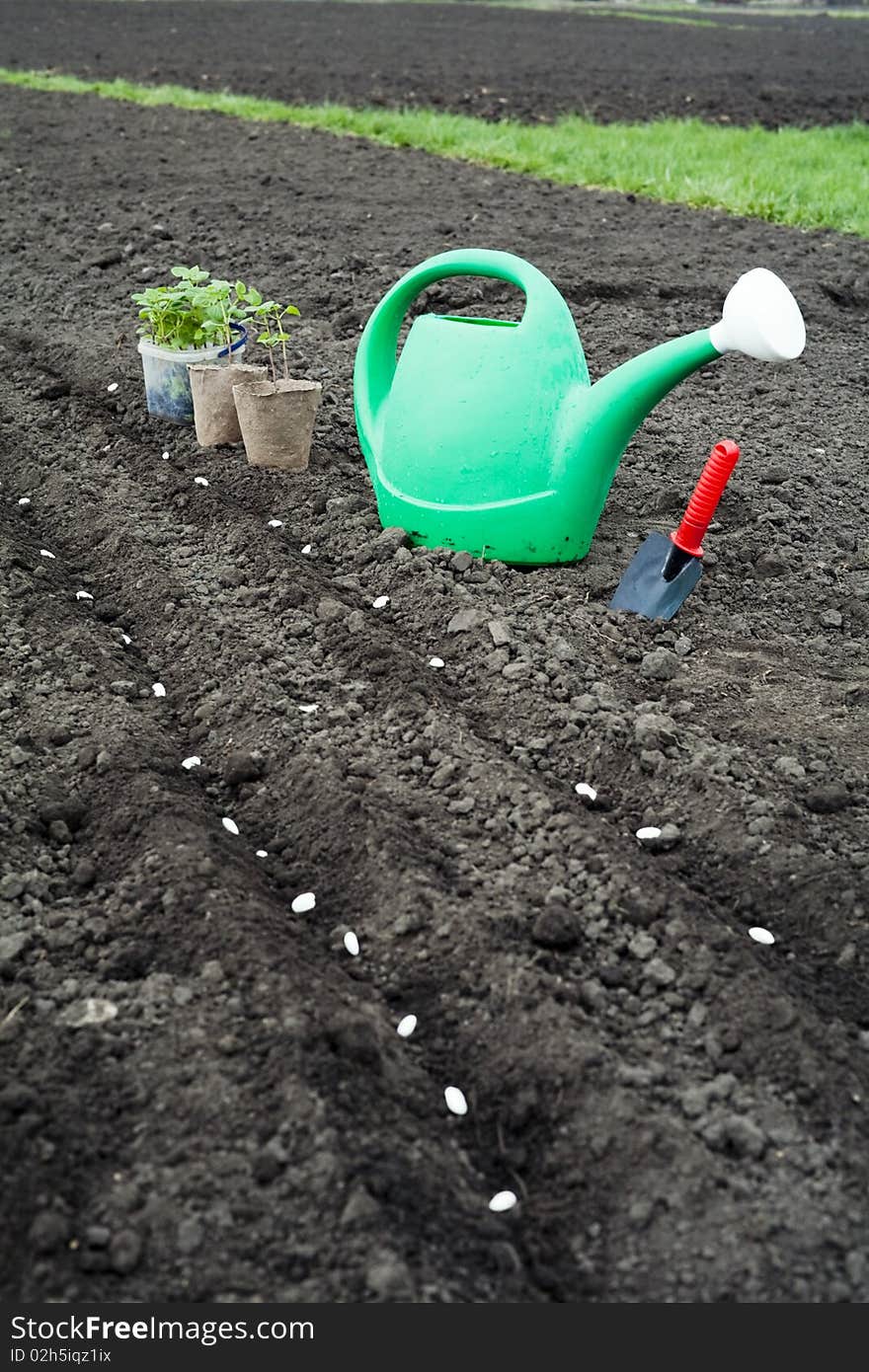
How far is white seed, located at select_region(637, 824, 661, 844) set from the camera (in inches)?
87.7

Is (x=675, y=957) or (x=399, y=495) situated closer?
(x=675, y=957)

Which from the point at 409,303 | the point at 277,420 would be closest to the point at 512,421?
the point at 409,303

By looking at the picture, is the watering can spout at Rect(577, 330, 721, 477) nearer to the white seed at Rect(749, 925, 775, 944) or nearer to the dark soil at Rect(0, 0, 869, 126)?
the white seed at Rect(749, 925, 775, 944)

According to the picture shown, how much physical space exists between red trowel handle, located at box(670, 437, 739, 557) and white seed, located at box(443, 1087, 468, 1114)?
4.77 feet

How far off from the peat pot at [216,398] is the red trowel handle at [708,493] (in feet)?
4.47

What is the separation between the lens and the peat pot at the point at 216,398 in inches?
137

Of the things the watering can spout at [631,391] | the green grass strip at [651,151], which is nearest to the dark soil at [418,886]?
the watering can spout at [631,391]

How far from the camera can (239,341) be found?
3.73 metres

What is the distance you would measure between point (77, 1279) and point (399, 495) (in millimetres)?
1979

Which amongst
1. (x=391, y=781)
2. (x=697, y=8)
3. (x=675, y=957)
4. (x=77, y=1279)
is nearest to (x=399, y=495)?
(x=391, y=781)

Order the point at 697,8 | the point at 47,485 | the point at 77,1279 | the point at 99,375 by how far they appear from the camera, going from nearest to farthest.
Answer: the point at 77,1279 < the point at 47,485 < the point at 99,375 < the point at 697,8

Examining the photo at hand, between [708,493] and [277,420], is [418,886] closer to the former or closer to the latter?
[708,493]

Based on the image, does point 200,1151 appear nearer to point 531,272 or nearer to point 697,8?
point 531,272

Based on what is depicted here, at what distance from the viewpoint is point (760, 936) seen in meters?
2.03
